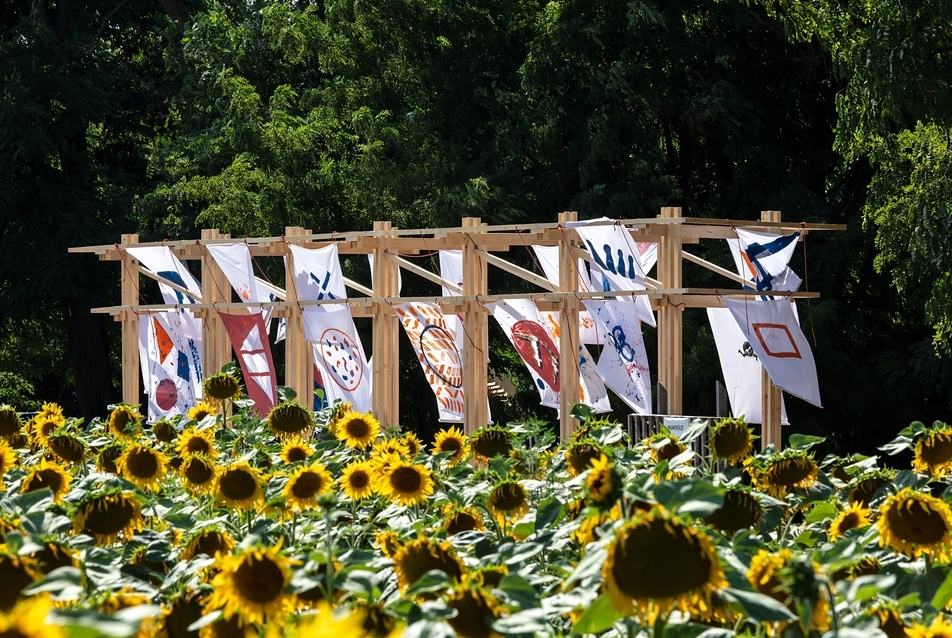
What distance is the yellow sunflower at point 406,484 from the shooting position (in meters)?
3.20

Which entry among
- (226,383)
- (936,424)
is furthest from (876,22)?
(936,424)

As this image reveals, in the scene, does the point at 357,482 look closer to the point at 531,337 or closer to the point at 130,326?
the point at 531,337

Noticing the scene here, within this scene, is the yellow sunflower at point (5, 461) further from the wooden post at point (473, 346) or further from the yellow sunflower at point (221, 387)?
the wooden post at point (473, 346)

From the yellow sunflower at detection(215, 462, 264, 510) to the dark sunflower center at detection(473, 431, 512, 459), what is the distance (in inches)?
31.0

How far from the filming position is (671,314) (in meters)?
10.5

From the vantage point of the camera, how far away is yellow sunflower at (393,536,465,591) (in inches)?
89.0

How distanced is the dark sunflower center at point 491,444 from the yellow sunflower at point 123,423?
146cm

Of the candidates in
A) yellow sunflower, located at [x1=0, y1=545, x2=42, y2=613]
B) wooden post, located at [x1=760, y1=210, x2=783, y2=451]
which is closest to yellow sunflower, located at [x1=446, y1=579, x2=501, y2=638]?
yellow sunflower, located at [x1=0, y1=545, x2=42, y2=613]

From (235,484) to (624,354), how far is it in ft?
23.0

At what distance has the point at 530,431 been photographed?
3941 mm

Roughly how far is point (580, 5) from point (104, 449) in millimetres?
15167

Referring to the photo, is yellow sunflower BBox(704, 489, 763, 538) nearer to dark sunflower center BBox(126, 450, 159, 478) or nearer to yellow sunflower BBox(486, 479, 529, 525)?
yellow sunflower BBox(486, 479, 529, 525)

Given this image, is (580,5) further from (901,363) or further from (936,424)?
(936,424)

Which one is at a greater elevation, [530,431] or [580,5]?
[580,5]
